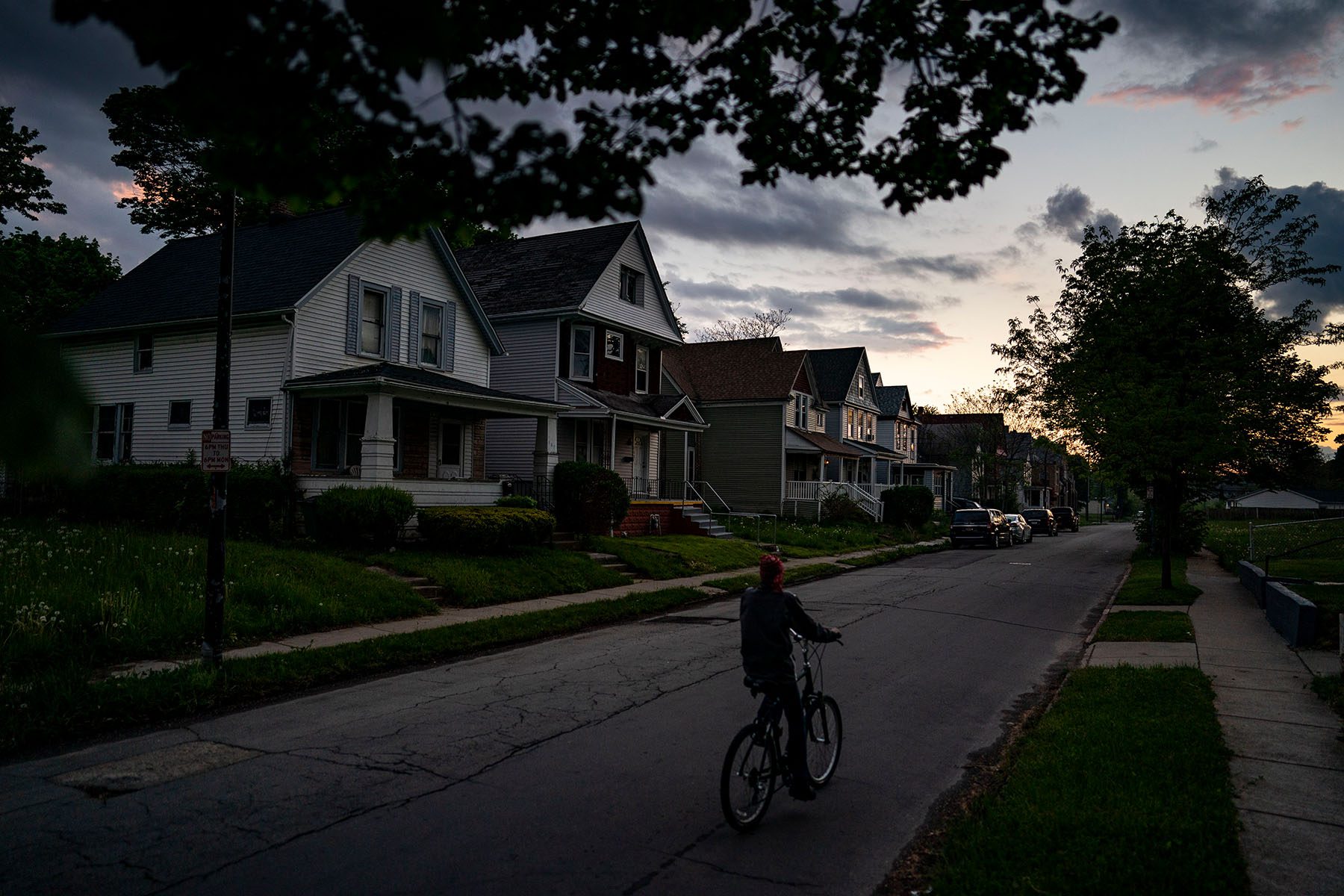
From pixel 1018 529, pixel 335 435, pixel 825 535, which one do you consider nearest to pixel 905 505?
pixel 1018 529

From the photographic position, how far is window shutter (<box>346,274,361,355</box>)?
917 inches

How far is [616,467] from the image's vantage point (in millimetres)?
32688

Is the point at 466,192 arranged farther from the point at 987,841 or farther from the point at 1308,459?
the point at 1308,459

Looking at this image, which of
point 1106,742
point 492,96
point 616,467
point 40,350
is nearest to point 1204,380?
point 616,467

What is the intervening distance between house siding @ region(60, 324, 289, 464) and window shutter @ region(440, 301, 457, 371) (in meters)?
4.60

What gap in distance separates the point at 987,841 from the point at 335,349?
20.8 meters

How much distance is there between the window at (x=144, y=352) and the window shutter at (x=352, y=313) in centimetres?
606

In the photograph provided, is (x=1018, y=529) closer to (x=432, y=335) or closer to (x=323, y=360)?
(x=432, y=335)

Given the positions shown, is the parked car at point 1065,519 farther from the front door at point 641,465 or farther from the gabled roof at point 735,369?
the front door at point 641,465

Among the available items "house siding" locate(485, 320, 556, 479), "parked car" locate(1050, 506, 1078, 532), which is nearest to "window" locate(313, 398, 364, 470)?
"house siding" locate(485, 320, 556, 479)

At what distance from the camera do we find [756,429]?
43.5m

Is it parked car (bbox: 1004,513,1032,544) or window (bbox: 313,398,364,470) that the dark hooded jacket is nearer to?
window (bbox: 313,398,364,470)

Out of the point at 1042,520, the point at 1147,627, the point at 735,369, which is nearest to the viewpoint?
the point at 1147,627

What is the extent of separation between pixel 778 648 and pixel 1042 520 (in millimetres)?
53776
